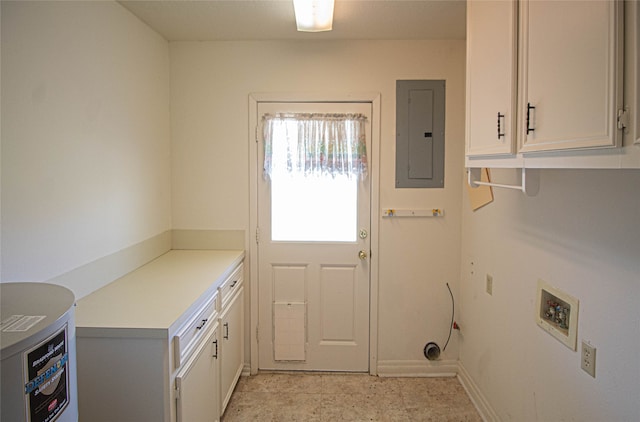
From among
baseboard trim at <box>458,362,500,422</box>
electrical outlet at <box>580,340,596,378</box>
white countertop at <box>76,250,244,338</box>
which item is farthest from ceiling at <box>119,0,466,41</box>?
baseboard trim at <box>458,362,500,422</box>

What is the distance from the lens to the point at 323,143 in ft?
9.80

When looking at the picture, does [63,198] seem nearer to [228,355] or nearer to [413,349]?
[228,355]

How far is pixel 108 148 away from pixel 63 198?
0.47 m

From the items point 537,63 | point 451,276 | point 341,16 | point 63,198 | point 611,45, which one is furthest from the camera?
point 451,276

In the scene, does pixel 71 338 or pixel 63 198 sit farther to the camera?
pixel 63 198

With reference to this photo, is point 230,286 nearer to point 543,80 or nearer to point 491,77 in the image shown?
point 491,77

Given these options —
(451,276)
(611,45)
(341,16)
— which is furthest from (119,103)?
(451,276)

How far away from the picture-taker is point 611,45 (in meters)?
1.00

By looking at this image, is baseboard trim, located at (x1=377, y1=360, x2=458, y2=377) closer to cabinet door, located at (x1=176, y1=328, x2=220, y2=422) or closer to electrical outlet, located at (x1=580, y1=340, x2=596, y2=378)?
cabinet door, located at (x1=176, y1=328, x2=220, y2=422)

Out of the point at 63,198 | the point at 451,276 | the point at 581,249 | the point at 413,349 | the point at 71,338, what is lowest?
the point at 413,349

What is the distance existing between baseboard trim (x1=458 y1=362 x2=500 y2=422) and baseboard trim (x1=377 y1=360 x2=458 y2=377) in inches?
2.9

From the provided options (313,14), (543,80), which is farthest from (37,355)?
(313,14)

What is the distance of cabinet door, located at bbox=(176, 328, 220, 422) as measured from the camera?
5.79 feet

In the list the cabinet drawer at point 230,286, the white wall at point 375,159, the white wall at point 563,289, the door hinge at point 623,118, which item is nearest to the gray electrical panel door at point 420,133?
the white wall at point 375,159
